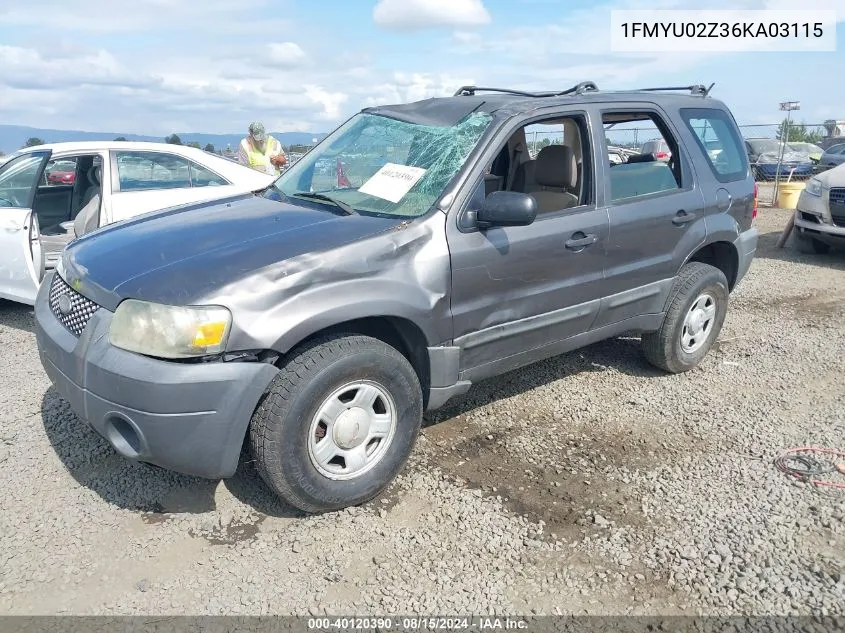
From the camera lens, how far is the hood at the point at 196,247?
105 inches

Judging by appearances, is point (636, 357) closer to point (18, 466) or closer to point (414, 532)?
point (414, 532)

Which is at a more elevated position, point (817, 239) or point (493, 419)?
point (817, 239)

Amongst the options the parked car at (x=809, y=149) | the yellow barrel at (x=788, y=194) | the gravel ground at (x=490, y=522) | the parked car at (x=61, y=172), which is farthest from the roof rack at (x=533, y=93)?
the parked car at (x=809, y=149)

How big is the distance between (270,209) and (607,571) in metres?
2.39

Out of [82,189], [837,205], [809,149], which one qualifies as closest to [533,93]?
[82,189]

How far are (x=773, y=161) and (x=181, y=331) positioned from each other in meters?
21.2

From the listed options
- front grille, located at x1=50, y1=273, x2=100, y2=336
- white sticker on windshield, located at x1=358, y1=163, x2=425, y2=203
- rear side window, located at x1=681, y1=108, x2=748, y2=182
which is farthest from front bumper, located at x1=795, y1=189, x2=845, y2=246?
front grille, located at x1=50, y1=273, x2=100, y2=336

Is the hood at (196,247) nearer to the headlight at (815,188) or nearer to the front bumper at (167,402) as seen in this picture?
the front bumper at (167,402)

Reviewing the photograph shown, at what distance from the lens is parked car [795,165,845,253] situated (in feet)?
26.8

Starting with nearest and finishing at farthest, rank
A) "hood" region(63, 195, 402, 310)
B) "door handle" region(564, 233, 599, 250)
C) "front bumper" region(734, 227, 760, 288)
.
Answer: "hood" region(63, 195, 402, 310) < "door handle" region(564, 233, 599, 250) < "front bumper" region(734, 227, 760, 288)

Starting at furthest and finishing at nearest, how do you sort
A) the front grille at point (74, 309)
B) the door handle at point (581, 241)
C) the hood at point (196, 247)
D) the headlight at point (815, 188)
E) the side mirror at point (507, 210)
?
the headlight at point (815, 188)
the door handle at point (581, 241)
the side mirror at point (507, 210)
the front grille at point (74, 309)
the hood at point (196, 247)

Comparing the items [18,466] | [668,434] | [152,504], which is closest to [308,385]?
[152,504]

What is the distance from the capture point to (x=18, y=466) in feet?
11.2

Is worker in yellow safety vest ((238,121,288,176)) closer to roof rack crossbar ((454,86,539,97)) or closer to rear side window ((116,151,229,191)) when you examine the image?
rear side window ((116,151,229,191))
